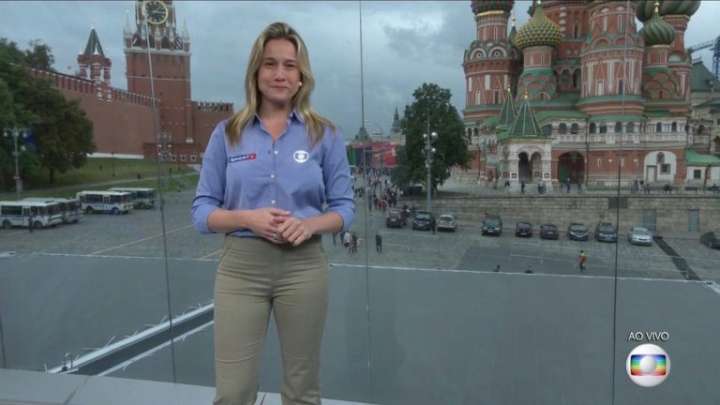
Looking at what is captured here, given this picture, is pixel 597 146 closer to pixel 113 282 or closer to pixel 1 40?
pixel 113 282

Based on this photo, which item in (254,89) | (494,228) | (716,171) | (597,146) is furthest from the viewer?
(494,228)

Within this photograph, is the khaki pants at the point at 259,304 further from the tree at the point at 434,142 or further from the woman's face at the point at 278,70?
the tree at the point at 434,142

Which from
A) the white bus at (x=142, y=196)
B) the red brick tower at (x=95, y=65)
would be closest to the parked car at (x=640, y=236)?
the white bus at (x=142, y=196)

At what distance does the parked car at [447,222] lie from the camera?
335 centimetres

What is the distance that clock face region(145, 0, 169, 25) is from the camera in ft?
10.1

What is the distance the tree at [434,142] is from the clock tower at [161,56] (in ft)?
4.48

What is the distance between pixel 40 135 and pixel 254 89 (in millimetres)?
2603

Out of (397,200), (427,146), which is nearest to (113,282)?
(397,200)

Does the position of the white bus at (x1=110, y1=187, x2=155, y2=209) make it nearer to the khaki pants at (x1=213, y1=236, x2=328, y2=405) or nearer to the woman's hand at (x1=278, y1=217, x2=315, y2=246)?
the khaki pants at (x1=213, y1=236, x2=328, y2=405)

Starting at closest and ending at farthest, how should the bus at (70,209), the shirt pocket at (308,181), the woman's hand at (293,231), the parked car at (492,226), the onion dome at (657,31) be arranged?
1. the woman's hand at (293,231)
2. the shirt pocket at (308,181)
3. the onion dome at (657,31)
4. the parked car at (492,226)
5. the bus at (70,209)

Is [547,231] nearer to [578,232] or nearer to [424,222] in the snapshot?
[578,232]

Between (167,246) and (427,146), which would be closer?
(427,146)

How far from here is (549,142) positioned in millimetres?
3184

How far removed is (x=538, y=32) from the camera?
10.9 ft
